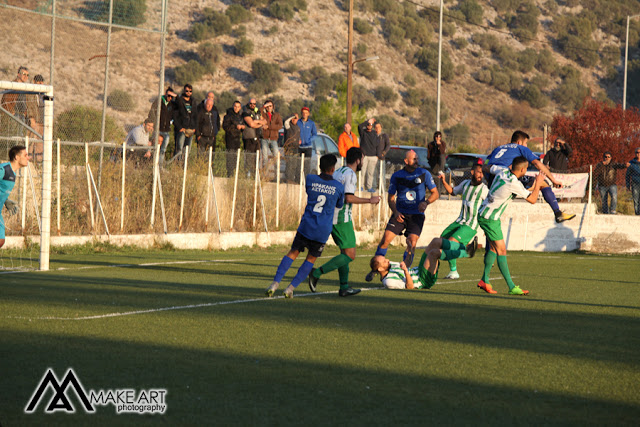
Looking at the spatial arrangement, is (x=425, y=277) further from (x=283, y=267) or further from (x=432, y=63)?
(x=432, y=63)

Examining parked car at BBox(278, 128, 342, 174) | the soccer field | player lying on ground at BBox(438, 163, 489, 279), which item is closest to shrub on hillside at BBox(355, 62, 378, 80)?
parked car at BBox(278, 128, 342, 174)

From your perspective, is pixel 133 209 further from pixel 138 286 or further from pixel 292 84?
pixel 292 84

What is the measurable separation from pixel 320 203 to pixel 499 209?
3007mm

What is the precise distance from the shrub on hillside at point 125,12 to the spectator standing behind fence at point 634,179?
1330 centimetres

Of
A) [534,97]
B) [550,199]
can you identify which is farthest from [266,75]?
[550,199]

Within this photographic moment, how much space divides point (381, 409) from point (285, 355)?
1.80 m

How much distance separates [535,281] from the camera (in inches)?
567

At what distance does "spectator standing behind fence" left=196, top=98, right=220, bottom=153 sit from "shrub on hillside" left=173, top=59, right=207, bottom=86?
1651 inches

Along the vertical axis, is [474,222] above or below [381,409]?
above

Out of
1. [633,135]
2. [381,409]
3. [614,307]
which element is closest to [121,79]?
[614,307]

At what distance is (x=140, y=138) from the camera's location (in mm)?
20125

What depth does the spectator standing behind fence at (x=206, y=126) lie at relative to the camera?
2156 cm

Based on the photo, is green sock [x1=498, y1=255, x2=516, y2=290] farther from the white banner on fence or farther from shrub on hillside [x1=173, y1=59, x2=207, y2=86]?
shrub on hillside [x1=173, y1=59, x2=207, y2=86]

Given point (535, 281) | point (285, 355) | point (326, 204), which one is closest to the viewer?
point (285, 355)
